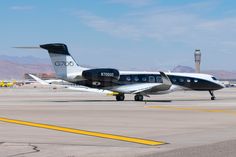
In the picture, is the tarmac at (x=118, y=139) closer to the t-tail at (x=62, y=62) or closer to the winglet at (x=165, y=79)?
the t-tail at (x=62, y=62)

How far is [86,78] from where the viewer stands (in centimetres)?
4541

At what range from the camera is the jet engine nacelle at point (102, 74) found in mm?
45281

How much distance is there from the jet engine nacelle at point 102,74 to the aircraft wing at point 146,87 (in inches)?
51.9

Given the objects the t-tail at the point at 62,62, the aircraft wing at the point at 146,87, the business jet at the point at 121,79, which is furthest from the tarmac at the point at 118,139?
the aircraft wing at the point at 146,87

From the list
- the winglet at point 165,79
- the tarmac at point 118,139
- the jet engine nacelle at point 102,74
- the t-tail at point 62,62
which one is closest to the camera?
the tarmac at point 118,139

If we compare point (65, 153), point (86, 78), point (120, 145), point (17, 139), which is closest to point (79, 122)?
point (17, 139)

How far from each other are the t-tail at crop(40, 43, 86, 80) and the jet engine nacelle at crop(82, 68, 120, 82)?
2.79ft

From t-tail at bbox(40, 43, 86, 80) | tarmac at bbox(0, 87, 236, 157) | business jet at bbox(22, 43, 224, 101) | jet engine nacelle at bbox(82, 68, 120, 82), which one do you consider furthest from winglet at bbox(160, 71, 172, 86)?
tarmac at bbox(0, 87, 236, 157)

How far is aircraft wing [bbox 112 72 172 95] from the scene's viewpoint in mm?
47406

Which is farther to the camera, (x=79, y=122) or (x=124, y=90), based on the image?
(x=124, y=90)

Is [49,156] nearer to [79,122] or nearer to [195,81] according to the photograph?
[79,122]

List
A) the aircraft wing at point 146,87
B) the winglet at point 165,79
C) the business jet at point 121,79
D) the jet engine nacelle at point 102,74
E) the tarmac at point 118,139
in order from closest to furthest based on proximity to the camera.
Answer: the tarmac at point 118,139, the business jet at point 121,79, the jet engine nacelle at point 102,74, the aircraft wing at point 146,87, the winglet at point 165,79

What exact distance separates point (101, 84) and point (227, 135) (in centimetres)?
2994

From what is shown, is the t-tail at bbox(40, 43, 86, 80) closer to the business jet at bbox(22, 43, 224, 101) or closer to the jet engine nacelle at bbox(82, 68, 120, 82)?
the business jet at bbox(22, 43, 224, 101)
